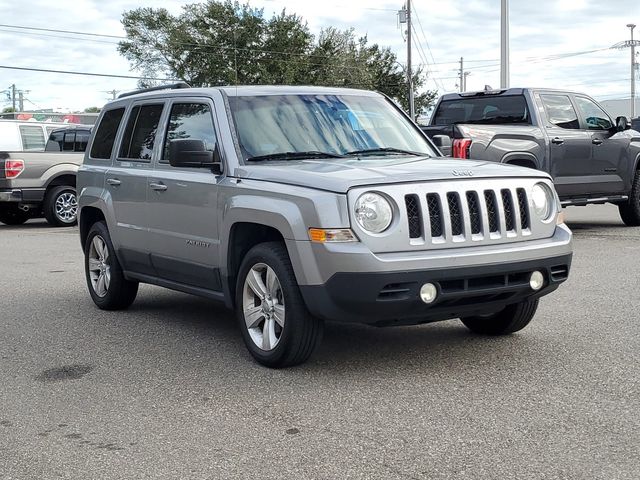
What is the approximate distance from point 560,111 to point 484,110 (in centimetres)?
107

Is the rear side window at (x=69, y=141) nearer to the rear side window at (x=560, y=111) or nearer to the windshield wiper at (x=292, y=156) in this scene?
the rear side window at (x=560, y=111)

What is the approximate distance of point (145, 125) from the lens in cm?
767

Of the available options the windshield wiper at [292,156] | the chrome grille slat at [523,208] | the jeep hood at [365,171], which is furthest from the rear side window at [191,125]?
the chrome grille slat at [523,208]

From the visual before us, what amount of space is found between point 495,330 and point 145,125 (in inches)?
129

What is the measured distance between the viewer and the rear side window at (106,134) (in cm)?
820

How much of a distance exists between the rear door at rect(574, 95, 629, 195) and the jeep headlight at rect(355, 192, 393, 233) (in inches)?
354

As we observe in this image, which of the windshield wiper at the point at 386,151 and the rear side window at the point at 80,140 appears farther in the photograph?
the rear side window at the point at 80,140

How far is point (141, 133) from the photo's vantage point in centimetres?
770

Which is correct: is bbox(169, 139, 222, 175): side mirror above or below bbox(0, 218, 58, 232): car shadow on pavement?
above

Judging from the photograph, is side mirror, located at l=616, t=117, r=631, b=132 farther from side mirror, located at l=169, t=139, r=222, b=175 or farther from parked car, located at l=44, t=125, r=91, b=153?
parked car, located at l=44, t=125, r=91, b=153

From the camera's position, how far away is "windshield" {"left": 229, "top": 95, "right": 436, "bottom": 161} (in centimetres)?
642

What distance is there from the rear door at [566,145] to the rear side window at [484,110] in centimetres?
35

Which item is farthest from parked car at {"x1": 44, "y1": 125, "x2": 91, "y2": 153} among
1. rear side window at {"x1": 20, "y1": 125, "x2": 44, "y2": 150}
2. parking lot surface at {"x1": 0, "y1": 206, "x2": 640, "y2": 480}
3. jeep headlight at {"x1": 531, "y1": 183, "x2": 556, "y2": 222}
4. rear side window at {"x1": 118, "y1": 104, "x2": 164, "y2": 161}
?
jeep headlight at {"x1": 531, "y1": 183, "x2": 556, "y2": 222}

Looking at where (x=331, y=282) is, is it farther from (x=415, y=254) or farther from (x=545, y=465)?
(x=545, y=465)
